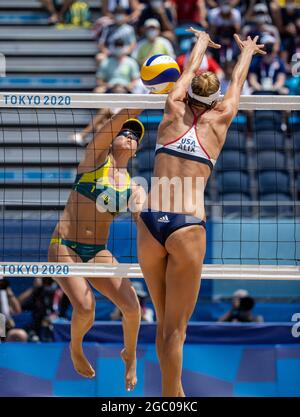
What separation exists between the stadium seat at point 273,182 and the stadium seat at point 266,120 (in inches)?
26.2

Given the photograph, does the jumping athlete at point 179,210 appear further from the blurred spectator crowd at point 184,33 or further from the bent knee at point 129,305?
the blurred spectator crowd at point 184,33

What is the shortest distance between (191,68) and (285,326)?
3.78 metres

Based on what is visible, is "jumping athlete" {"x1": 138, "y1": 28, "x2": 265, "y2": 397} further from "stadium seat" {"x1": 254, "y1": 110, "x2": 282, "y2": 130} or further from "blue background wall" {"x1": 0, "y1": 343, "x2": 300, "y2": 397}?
"stadium seat" {"x1": 254, "y1": 110, "x2": 282, "y2": 130}

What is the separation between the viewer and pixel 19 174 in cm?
1063

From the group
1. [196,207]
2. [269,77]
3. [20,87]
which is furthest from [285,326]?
[20,87]

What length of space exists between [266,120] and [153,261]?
6254mm

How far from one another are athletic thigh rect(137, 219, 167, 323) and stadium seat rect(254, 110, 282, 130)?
5903 mm

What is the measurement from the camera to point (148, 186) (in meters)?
A: 10.4

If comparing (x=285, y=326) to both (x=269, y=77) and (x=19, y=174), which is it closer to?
(x=19, y=174)

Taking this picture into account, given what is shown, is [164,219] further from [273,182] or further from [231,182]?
[273,182]

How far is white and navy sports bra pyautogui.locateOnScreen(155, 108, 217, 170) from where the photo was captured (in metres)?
6.22

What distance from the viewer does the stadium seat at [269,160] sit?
456 inches

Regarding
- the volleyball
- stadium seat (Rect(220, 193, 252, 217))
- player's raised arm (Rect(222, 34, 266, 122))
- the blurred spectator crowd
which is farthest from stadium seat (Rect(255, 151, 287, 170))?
player's raised arm (Rect(222, 34, 266, 122))

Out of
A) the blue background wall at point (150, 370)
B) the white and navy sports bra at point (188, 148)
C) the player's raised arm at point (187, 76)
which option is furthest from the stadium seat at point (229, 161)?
the white and navy sports bra at point (188, 148)
